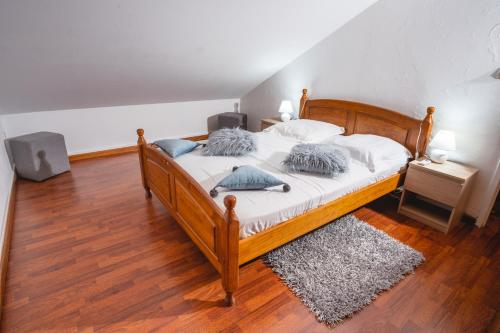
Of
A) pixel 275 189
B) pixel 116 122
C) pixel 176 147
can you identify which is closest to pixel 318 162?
pixel 275 189

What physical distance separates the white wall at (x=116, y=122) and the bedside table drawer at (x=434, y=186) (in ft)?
11.7

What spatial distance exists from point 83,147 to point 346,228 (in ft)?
12.4

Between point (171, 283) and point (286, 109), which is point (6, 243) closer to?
point (171, 283)

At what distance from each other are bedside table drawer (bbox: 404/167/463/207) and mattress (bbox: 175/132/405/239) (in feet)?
0.53

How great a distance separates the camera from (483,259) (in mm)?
2184

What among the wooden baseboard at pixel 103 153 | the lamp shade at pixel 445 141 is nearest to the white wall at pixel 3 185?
the wooden baseboard at pixel 103 153

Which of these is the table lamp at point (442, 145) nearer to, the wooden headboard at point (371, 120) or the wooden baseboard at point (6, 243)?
the wooden headboard at point (371, 120)

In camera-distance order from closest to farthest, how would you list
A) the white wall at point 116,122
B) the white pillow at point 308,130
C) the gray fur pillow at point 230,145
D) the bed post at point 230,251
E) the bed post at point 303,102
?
the bed post at point 230,251, the gray fur pillow at point 230,145, the white pillow at point 308,130, the white wall at point 116,122, the bed post at point 303,102

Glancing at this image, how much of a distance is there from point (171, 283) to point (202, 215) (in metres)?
0.54

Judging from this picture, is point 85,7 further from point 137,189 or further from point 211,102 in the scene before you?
point 211,102

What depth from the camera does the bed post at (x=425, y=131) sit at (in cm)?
262

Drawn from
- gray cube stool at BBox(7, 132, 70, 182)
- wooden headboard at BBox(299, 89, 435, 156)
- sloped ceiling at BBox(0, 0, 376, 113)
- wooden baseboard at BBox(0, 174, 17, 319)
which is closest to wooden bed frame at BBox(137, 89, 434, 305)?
wooden headboard at BBox(299, 89, 435, 156)

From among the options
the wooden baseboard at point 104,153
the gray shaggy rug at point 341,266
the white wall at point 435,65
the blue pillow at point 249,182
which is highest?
the white wall at point 435,65

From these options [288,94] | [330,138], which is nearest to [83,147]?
[288,94]
